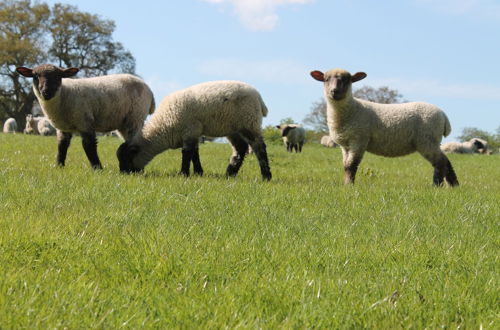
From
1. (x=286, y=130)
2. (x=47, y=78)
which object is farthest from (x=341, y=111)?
(x=286, y=130)

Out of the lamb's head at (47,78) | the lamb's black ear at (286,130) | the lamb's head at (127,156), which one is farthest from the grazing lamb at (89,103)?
the lamb's black ear at (286,130)

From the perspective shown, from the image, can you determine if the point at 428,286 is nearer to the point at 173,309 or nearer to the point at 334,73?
the point at 173,309

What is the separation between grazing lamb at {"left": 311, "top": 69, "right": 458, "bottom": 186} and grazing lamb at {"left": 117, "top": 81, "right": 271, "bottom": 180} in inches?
53.7

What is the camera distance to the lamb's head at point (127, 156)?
958 cm

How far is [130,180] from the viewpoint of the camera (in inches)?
295

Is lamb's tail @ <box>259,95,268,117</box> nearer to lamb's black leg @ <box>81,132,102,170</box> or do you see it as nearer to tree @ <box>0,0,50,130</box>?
lamb's black leg @ <box>81,132,102,170</box>

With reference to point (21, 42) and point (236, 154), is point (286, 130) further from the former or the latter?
point (21, 42)

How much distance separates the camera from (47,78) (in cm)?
922

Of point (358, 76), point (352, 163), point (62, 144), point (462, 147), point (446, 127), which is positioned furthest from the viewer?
point (462, 147)

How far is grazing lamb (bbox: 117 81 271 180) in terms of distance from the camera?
9188 mm

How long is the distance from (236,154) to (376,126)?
272cm

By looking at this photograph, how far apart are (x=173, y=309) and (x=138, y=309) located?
0.19m

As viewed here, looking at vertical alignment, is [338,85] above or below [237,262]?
above

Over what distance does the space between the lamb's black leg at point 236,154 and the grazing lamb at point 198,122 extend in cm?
14
